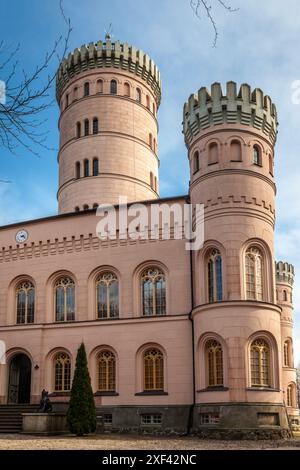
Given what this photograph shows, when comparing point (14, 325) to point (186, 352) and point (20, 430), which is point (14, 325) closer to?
point (20, 430)

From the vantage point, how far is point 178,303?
29594 mm

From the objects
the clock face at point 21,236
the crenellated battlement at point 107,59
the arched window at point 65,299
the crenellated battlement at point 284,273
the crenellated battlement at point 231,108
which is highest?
the crenellated battlement at point 107,59

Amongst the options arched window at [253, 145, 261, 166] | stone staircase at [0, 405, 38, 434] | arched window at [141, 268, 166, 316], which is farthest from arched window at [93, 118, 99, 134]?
stone staircase at [0, 405, 38, 434]

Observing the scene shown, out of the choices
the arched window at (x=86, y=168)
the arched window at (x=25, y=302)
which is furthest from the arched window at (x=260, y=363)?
the arched window at (x=86, y=168)

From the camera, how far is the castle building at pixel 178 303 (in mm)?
26781

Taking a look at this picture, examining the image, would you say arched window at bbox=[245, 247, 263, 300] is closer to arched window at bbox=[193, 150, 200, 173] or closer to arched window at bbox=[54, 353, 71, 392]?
arched window at bbox=[193, 150, 200, 173]

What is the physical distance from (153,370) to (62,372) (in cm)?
504

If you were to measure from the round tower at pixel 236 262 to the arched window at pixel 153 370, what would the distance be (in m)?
2.19

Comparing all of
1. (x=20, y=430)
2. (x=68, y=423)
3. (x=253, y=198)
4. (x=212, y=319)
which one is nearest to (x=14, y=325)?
(x=20, y=430)

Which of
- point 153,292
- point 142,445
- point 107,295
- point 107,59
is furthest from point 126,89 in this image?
point 142,445

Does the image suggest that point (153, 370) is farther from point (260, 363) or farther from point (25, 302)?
point (25, 302)

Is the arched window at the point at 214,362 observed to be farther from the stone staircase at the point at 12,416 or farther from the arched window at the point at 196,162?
the stone staircase at the point at 12,416

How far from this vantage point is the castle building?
87.9ft

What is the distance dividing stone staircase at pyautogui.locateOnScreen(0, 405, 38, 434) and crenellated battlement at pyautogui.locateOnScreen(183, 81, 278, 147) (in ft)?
50.8
